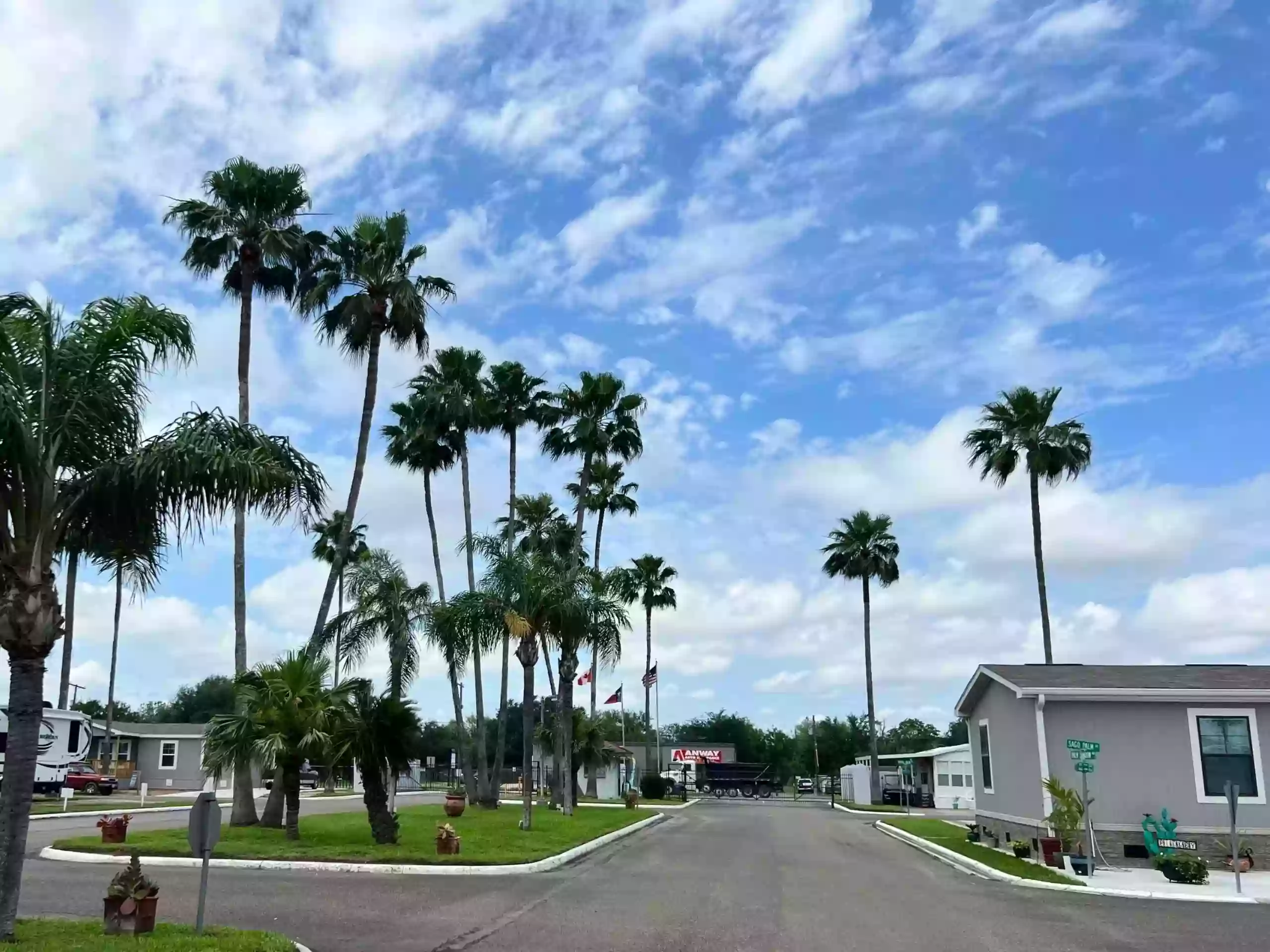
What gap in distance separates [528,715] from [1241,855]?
17869 millimetres

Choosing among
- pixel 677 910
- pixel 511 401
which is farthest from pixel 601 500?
pixel 677 910

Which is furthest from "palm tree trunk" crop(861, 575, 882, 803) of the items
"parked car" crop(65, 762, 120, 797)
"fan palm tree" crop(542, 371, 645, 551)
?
"parked car" crop(65, 762, 120, 797)

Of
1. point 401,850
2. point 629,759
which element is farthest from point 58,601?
point 629,759

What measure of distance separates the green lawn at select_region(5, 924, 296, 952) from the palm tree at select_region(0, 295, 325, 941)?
1.60 feet

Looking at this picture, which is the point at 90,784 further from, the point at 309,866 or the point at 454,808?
the point at 309,866

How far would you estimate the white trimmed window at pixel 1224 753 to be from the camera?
20.9 m

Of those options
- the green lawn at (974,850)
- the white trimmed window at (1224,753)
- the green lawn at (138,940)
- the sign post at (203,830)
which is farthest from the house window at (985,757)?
the sign post at (203,830)

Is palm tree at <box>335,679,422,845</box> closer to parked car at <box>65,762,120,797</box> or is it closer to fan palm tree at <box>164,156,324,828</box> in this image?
fan palm tree at <box>164,156,324,828</box>

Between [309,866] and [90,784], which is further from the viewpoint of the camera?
[90,784]

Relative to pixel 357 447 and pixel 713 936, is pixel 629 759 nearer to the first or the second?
pixel 357 447

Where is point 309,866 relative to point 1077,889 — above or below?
above

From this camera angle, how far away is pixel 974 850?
79.5 ft

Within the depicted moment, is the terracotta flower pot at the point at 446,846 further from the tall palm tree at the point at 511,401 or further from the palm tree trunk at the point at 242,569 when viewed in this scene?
the tall palm tree at the point at 511,401

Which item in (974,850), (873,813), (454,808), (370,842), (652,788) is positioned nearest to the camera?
(370,842)
